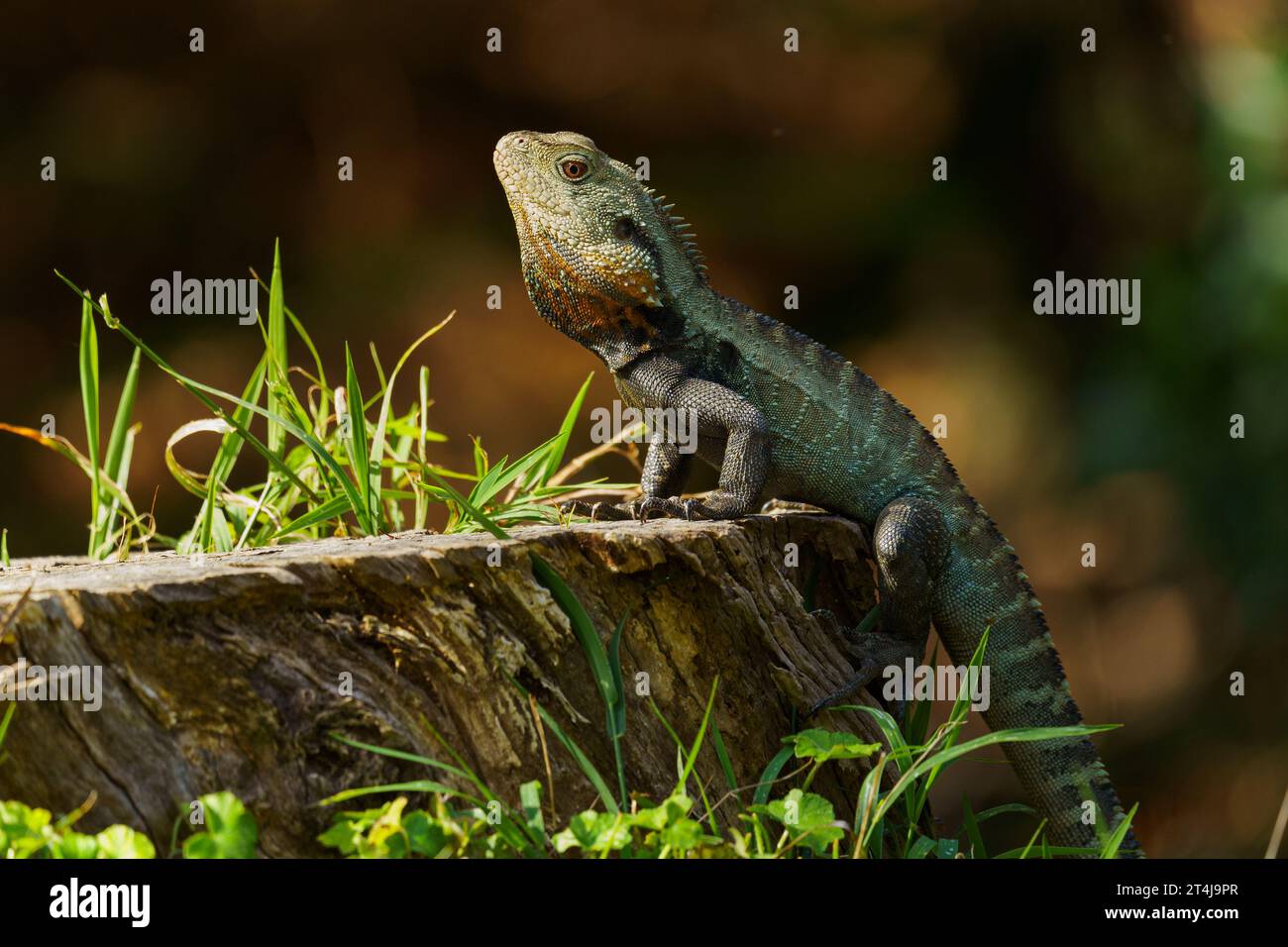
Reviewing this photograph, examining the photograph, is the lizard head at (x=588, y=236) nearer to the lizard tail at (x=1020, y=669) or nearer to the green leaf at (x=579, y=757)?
the lizard tail at (x=1020, y=669)

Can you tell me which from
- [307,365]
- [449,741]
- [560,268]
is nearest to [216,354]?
[307,365]

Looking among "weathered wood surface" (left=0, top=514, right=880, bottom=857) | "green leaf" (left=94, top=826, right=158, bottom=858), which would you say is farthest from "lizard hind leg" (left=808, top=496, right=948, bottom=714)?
"green leaf" (left=94, top=826, right=158, bottom=858)

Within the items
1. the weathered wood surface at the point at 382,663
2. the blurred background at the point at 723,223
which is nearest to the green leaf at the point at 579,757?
the weathered wood surface at the point at 382,663

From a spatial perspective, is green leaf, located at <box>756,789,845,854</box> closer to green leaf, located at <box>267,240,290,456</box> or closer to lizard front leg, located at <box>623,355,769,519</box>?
lizard front leg, located at <box>623,355,769,519</box>

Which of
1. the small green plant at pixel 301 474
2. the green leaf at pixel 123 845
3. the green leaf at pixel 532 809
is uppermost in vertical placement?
the small green plant at pixel 301 474

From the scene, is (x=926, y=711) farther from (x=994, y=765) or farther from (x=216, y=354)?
(x=216, y=354)

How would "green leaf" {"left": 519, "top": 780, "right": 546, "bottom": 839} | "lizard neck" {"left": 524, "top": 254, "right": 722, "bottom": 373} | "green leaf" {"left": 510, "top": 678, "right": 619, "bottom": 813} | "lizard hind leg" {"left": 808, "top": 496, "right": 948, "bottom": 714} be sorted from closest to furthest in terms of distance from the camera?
1. "green leaf" {"left": 519, "top": 780, "right": 546, "bottom": 839}
2. "green leaf" {"left": 510, "top": 678, "right": 619, "bottom": 813}
3. "lizard hind leg" {"left": 808, "top": 496, "right": 948, "bottom": 714}
4. "lizard neck" {"left": 524, "top": 254, "right": 722, "bottom": 373}

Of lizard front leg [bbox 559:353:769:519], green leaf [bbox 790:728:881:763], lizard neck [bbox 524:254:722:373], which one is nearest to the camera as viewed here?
green leaf [bbox 790:728:881:763]

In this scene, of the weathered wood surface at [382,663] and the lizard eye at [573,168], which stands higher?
the lizard eye at [573,168]
